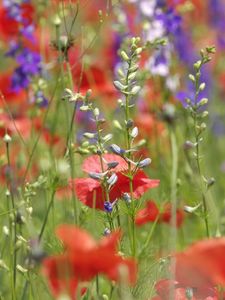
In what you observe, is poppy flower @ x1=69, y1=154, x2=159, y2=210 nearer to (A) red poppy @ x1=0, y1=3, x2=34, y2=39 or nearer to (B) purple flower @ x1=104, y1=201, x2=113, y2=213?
(B) purple flower @ x1=104, y1=201, x2=113, y2=213

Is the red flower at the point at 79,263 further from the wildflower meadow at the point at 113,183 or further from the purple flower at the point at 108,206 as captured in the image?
the purple flower at the point at 108,206

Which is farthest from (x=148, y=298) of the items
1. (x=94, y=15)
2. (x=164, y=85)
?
(x=94, y=15)

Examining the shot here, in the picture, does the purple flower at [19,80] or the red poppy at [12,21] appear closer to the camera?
A: the purple flower at [19,80]

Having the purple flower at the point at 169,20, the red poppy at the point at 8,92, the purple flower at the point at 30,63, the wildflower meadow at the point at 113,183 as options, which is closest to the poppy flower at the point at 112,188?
the wildflower meadow at the point at 113,183

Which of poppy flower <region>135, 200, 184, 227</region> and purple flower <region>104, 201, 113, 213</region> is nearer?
purple flower <region>104, 201, 113, 213</region>

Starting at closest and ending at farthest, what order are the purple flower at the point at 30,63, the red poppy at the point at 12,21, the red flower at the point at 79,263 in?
the red flower at the point at 79,263 → the purple flower at the point at 30,63 → the red poppy at the point at 12,21

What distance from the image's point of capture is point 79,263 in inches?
33.8

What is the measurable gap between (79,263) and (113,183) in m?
0.41

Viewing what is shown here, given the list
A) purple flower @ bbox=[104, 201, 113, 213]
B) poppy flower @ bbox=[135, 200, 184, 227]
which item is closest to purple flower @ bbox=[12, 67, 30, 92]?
poppy flower @ bbox=[135, 200, 184, 227]

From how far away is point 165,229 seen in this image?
7.80 feet

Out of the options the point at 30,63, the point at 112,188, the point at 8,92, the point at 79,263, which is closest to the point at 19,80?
the point at 30,63

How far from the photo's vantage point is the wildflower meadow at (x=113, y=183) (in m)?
0.93

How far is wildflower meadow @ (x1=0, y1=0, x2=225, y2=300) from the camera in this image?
0.93 meters

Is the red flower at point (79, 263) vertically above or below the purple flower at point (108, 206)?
below
